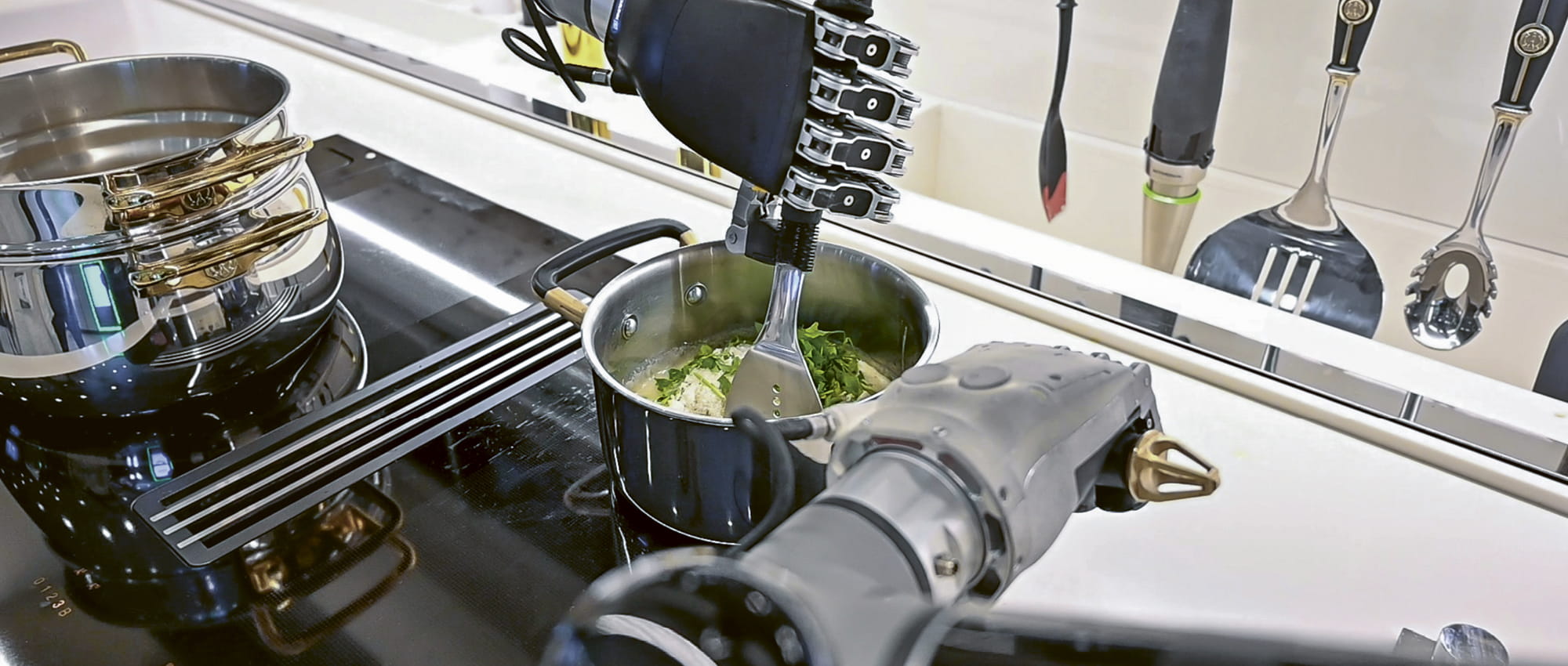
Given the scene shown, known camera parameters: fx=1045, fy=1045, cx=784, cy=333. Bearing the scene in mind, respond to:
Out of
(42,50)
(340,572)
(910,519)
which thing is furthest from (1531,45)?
(42,50)

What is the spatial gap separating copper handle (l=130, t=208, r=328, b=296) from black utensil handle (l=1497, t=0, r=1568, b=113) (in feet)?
2.17

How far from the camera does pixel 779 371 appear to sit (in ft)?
1.52

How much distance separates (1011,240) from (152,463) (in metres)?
0.54

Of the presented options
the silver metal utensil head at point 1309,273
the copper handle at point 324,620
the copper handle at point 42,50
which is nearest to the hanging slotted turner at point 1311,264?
the silver metal utensil head at point 1309,273

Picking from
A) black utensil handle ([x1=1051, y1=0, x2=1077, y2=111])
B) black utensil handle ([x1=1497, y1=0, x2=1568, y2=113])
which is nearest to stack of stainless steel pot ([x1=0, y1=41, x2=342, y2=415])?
black utensil handle ([x1=1051, y1=0, x2=1077, y2=111])

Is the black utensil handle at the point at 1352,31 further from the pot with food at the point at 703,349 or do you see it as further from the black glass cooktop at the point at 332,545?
the black glass cooktop at the point at 332,545

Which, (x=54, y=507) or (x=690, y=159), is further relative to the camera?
(x=690, y=159)

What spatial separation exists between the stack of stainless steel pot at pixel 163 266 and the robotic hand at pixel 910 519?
382mm

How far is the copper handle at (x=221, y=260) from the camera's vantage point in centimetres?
51

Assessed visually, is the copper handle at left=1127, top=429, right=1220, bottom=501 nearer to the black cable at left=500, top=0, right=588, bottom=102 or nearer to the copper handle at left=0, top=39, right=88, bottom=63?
the black cable at left=500, top=0, right=588, bottom=102

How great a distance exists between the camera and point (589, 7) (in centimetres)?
41

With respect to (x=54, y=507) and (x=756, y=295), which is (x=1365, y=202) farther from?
(x=54, y=507)

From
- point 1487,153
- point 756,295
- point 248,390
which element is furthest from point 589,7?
point 1487,153

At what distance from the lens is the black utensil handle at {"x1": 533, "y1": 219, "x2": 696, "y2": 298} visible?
561mm
